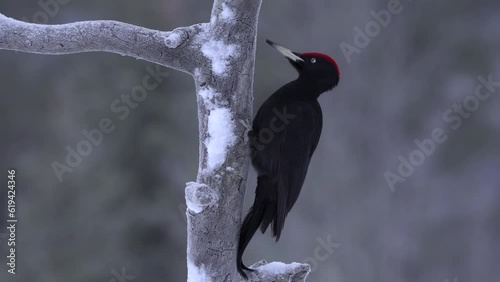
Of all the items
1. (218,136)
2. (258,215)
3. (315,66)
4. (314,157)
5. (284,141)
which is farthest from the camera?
(314,157)

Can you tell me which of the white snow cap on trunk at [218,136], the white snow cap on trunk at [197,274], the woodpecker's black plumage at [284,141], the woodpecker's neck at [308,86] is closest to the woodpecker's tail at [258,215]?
the woodpecker's black plumage at [284,141]

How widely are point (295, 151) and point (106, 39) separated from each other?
2.47 ft

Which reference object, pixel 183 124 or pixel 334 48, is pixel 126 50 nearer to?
pixel 183 124

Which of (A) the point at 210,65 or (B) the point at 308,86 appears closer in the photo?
(A) the point at 210,65

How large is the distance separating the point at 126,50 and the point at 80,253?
107 inches

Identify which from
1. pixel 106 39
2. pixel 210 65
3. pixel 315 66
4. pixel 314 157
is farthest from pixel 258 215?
pixel 314 157

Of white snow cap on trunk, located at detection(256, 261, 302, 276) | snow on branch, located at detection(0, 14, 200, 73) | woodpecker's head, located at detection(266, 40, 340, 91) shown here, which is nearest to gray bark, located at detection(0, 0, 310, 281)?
Result: snow on branch, located at detection(0, 14, 200, 73)

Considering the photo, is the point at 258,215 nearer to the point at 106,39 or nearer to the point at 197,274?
the point at 197,274

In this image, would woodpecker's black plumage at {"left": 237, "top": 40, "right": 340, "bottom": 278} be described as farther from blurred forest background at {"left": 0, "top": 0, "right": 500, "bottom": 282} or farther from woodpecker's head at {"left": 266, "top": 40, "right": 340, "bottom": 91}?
blurred forest background at {"left": 0, "top": 0, "right": 500, "bottom": 282}

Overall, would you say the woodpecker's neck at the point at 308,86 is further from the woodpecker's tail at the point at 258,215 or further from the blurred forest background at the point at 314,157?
the blurred forest background at the point at 314,157

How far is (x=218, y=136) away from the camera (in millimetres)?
1758

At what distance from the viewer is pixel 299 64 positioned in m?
2.14

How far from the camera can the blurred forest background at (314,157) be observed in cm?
412

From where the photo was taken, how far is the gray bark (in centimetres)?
174
